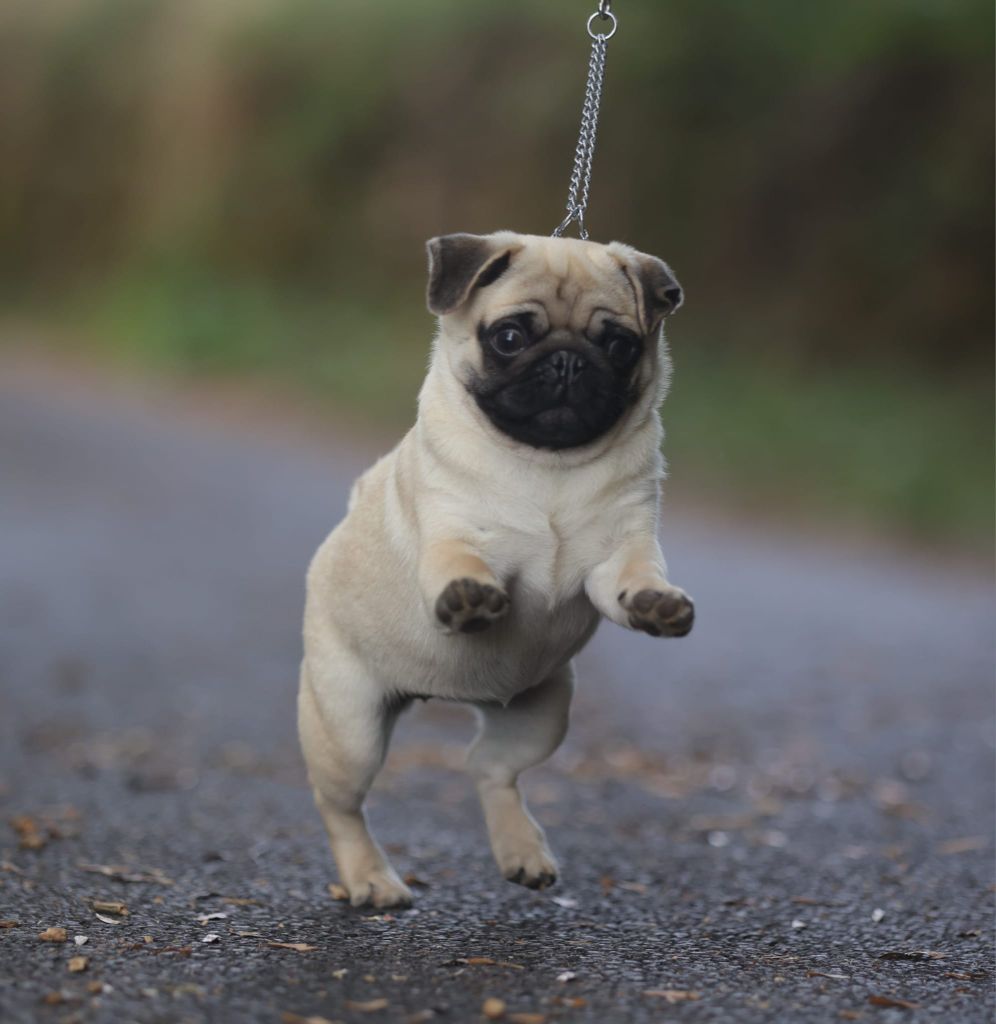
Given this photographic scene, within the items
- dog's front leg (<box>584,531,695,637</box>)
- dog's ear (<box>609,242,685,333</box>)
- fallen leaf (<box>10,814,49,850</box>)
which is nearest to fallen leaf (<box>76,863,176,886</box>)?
fallen leaf (<box>10,814,49,850</box>)

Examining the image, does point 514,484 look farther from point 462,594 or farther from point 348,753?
point 348,753

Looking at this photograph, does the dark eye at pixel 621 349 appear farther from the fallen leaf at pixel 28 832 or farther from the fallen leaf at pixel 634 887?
the fallen leaf at pixel 28 832

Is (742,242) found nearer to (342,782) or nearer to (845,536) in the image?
(845,536)

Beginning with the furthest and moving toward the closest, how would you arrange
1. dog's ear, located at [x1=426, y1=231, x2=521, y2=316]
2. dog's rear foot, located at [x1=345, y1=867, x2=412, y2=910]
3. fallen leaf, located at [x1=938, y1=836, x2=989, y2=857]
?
fallen leaf, located at [x1=938, y1=836, x2=989, y2=857]
dog's rear foot, located at [x1=345, y1=867, x2=412, y2=910]
dog's ear, located at [x1=426, y1=231, x2=521, y2=316]

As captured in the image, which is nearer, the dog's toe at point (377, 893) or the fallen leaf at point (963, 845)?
the dog's toe at point (377, 893)

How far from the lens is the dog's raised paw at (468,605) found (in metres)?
3.68

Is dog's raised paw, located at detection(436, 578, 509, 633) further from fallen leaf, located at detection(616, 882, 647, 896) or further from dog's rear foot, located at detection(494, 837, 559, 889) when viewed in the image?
fallen leaf, located at detection(616, 882, 647, 896)

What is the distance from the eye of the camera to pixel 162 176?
29734 millimetres

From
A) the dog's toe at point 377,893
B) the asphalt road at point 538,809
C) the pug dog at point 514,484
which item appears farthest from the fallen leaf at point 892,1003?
the dog's toe at point 377,893

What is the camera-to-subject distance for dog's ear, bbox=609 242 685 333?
13.5ft

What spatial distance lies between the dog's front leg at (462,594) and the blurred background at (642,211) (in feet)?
39.4

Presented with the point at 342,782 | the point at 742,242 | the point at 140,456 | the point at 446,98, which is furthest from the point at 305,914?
the point at 446,98

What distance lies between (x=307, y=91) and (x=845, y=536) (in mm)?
15514

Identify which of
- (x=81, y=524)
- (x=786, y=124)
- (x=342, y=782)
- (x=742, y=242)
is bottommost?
(x=81, y=524)
